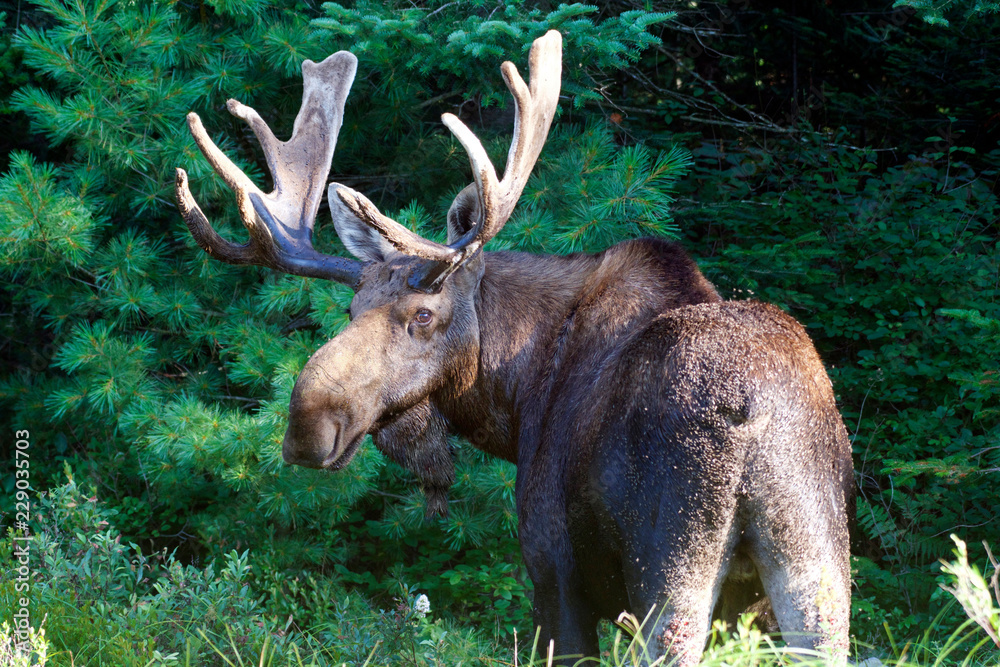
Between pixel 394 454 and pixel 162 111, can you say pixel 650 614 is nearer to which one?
pixel 394 454

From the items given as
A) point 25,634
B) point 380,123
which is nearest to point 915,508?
point 380,123

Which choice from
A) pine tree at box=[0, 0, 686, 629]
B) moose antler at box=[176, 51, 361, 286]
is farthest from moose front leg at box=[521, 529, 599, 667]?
pine tree at box=[0, 0, 686, 629]

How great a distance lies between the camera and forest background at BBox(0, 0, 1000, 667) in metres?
4.53

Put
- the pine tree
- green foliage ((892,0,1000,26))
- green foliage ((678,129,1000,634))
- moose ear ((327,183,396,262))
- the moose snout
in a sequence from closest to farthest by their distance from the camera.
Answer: the moose snout, moose ear ((327,183,396,262)), green foliage ((892,0,1000,26)), the pine tree, green foliage ((678,129,1000,634))

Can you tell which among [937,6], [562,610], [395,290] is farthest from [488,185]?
[937,6]

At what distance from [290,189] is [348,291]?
1003mm

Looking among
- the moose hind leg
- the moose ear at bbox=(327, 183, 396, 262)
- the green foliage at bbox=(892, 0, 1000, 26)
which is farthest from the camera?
the green foliage at bbox=(892, 0, 1000, 26)

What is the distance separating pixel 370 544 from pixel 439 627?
152cm

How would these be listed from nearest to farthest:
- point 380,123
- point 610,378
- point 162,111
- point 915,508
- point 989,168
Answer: point 610,378, point 915,508, point 162,111, point 380,123, point 989,168

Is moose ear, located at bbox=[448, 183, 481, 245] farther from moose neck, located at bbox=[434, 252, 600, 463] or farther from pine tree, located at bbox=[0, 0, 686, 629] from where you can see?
pine tree, located at bbox=[0, 0, 686, 629]

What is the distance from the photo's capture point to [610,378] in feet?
8.57

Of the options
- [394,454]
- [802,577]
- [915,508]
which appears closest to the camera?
[802,577]

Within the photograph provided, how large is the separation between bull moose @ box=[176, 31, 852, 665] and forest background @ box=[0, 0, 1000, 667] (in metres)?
0.98

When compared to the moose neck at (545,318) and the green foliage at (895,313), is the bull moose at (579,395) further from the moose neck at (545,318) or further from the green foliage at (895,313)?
the green foliage at (895,313)
